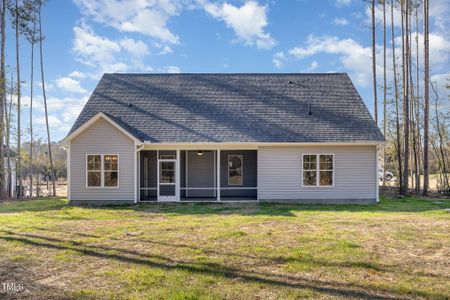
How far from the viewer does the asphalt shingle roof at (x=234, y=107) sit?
1595 centimetres

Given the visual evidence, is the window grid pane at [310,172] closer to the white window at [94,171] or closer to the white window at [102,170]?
the white window at [102,170]

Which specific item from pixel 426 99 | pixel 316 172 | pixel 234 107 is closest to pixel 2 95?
pixel 234 107

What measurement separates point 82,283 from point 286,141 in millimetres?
11243

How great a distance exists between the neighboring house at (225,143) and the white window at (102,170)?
0.04 m

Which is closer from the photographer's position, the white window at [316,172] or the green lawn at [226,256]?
the green lawn at [226,256]

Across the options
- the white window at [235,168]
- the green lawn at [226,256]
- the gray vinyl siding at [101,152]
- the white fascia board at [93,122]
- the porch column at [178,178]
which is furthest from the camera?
the white window at [235,168]

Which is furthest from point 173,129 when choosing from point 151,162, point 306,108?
point 306,108

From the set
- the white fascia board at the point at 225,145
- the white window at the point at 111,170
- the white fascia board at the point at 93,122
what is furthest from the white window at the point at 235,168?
the white window at the point at 111,170

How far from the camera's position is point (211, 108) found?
17.7 meters

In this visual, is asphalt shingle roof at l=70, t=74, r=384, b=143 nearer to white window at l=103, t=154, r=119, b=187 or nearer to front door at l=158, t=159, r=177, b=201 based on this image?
front door at l=158, t=159, r=177, b=201

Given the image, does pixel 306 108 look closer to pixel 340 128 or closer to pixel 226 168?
pixel 340 128

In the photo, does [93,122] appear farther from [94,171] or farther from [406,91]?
[406,91]

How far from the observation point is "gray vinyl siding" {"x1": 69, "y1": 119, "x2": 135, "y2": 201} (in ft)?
49.9

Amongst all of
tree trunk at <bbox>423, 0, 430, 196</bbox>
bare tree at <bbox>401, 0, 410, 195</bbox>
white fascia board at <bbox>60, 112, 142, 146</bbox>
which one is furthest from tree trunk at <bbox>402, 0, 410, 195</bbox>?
white fascia board at <bbox>60, 112, 142, 146</bbox>
